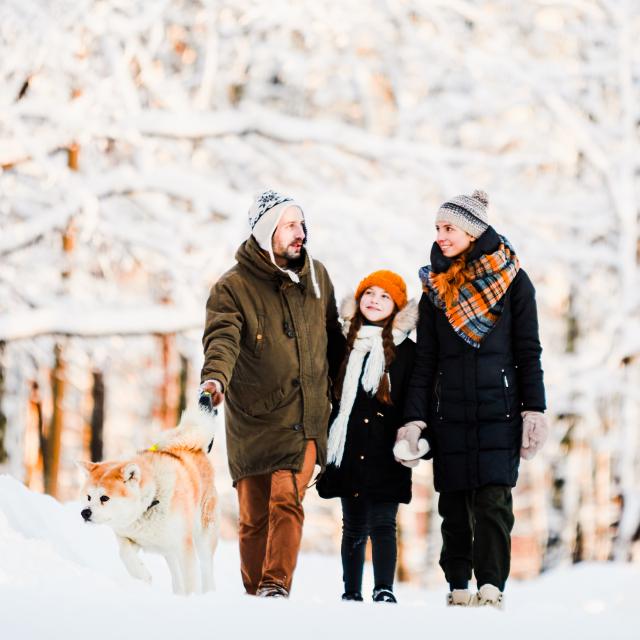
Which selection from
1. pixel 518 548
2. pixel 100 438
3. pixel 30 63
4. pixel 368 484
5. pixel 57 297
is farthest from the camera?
pixel 518 548

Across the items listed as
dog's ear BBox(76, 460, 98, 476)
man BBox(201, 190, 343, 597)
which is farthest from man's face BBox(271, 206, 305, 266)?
dog's ear BBox(76, 460, 98, 476)

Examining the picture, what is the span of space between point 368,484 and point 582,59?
32.3 ft

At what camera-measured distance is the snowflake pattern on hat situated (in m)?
5.12

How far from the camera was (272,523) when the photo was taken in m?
4.80

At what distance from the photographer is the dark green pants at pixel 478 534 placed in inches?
188

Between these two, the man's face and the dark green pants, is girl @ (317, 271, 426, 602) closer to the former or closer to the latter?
the dark green pants

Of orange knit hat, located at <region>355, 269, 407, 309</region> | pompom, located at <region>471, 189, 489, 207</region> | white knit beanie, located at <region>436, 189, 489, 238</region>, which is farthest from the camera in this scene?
orange knit hat, located at <region>355, 269, 407, 309</region>

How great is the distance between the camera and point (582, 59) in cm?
1377

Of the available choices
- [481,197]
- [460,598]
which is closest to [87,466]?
[460,598]

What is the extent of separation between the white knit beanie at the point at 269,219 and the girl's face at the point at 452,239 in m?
0.60

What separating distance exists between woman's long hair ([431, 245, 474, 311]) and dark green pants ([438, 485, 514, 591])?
2.73 feet

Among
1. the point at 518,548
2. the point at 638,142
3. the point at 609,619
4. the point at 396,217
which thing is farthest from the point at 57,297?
the point at 518,548

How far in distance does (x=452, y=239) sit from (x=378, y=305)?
1.68 feet

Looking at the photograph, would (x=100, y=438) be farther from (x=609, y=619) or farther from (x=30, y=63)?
(x=609, y=619)
